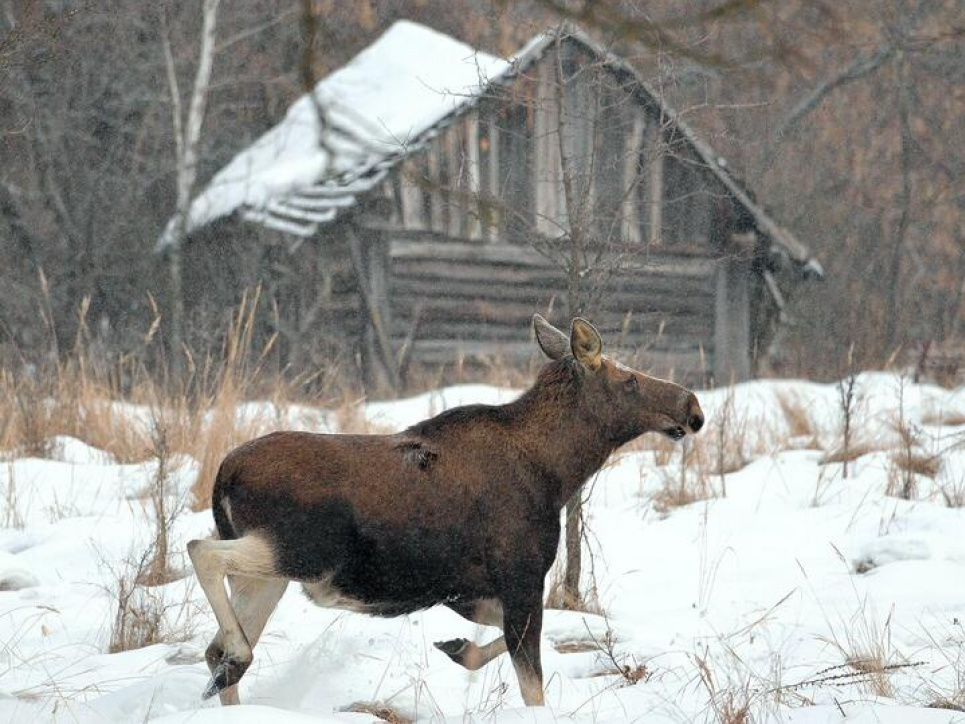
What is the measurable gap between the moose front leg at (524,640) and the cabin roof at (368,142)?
11.1 meters

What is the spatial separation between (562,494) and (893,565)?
2.62 metres

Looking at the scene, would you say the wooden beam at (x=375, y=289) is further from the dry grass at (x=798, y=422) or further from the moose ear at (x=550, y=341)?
the moose ear at (x=550, y=341)

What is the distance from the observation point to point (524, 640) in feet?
14.2

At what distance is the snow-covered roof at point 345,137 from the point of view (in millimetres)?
16797

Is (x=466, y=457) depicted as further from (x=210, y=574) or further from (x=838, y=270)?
(x=838, y=270)

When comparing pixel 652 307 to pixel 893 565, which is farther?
pixel 652 307

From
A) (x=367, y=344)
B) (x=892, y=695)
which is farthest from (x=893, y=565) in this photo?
(x=367, y=344)

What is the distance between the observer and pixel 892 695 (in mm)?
4410

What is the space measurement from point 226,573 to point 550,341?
152 centimetres

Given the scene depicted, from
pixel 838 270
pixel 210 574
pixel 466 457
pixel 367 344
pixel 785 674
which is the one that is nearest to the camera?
pixel 210 574

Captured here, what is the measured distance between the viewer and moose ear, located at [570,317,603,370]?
4547 millimetres

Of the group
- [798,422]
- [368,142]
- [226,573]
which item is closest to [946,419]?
[798,422]

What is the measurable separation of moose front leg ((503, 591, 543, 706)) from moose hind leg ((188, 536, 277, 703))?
0.84m

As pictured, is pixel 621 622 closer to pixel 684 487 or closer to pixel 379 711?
pixel 379 711
